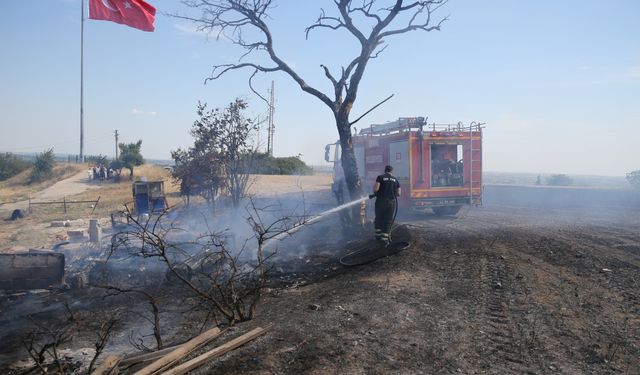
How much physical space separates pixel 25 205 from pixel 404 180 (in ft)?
74.1

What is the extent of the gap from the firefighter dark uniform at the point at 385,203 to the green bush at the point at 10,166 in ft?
171

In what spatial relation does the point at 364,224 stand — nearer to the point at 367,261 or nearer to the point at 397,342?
the point at 367,261

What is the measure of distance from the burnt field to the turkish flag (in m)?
5.62

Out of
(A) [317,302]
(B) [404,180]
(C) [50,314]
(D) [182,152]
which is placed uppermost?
(D) [182,152]

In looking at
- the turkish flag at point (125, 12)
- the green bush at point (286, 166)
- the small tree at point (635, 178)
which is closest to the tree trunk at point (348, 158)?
the turkish flag at point (125, 12)

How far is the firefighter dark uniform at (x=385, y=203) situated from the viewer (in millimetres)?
9578

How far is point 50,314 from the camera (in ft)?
25.0

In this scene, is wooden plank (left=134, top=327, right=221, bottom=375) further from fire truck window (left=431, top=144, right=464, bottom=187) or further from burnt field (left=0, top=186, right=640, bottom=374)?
fire truck window (left=431, top=144, right=464, bottom=187)

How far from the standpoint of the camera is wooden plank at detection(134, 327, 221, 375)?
4.05 m

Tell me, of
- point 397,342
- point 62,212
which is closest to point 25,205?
point 62,212

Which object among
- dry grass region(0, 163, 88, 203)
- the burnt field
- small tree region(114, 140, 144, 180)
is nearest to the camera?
the burnt field

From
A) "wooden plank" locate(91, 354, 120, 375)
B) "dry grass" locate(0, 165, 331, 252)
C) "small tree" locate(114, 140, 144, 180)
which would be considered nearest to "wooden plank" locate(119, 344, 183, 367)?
"wooden plank" locate(91, 354, 120, 375)

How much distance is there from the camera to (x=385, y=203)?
9555mm

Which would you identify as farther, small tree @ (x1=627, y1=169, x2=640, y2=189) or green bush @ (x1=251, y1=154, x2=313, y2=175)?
green bush @ (x1=251, y1=154, x2=313, y2=175)
